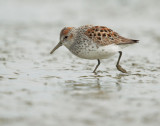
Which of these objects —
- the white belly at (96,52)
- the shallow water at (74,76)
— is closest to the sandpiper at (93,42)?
the white belly at (96,52)

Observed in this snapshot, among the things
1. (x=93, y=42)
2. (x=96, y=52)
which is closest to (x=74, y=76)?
(x=96, y=52)

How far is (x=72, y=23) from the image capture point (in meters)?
15.6

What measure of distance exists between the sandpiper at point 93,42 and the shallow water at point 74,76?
45 cm

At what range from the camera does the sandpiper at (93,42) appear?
8023 millimetres

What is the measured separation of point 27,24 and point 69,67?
6.99m

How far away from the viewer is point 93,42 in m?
8.05

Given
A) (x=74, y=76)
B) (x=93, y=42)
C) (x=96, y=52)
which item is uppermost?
(x=93, y=42)

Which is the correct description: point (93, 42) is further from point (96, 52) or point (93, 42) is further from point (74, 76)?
point (74, 76)

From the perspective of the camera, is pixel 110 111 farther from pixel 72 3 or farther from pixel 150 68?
pixel 72 3

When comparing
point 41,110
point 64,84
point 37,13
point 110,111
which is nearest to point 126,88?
point 64,84

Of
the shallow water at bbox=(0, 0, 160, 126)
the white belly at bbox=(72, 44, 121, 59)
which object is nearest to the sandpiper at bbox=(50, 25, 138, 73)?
the white belly at bbox=(72, 44, 121, 59)

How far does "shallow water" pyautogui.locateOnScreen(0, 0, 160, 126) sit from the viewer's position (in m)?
4.79

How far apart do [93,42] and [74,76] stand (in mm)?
923

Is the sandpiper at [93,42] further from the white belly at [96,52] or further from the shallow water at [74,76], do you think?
the shallow water at [74,76]
